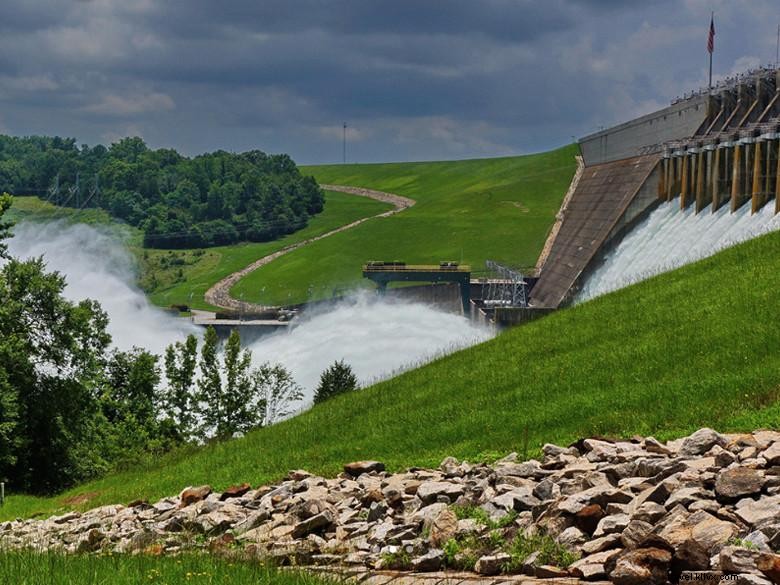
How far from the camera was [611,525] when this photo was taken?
37.8 feet

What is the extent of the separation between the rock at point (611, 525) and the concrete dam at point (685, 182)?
39.6 metres

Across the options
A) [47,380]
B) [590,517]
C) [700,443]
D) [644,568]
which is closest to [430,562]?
[590,517]

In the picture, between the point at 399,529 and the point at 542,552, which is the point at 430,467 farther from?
the point at 542,552

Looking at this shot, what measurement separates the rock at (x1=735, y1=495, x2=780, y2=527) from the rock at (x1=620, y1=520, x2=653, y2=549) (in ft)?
3.14

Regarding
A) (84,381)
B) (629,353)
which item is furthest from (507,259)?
(629,353)

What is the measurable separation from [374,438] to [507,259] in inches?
3961

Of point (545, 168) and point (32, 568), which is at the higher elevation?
point (545, 168)

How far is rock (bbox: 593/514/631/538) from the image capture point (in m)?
11.5

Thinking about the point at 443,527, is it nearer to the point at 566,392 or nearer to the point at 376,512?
the point at 376,512

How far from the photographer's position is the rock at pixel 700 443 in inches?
575

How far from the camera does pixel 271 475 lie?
22.4 meters

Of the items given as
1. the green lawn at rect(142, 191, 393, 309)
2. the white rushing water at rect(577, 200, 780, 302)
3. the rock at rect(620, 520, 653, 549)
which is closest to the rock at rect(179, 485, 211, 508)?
the rock at rect(620, 520, 653, 549)

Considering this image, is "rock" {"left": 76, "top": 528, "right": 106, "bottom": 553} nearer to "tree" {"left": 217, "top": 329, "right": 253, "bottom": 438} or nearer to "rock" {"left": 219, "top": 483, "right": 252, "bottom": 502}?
"rock" {"left": 219, "top": 483, "right": 252, "bottom": 502}

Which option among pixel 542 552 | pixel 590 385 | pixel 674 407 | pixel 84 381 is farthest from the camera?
pixel 84 381
